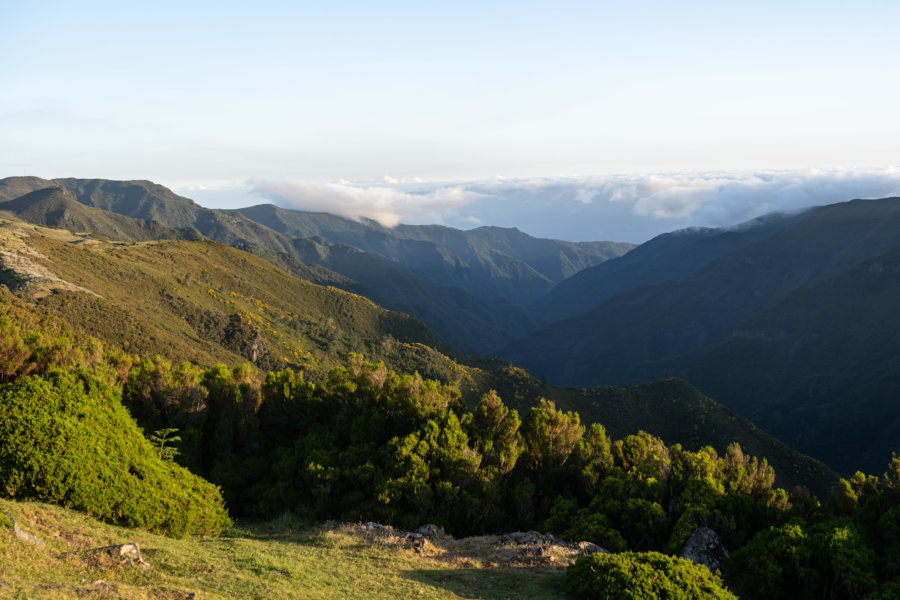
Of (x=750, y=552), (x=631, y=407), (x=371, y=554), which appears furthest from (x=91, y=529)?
(x=631, y=407)

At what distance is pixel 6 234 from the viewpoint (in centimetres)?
10462

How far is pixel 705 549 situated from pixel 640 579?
9.53 m

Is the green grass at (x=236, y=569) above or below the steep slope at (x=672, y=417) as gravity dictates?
above

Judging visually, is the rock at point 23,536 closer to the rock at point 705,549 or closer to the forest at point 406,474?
the forest at point 406,474

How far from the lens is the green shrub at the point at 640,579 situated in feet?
52.5

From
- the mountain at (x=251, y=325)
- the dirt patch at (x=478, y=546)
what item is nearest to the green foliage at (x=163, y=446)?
the dirt patch at (x=478, y=546)

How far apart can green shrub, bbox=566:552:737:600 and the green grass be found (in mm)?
905

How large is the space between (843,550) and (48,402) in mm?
29166

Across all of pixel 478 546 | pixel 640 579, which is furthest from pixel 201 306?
pixel 640 579

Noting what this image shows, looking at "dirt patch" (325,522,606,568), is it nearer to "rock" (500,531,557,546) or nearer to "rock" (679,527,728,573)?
"rock" (500,531,557,546)

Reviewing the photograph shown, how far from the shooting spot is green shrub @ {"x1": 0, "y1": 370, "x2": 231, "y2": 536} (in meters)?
18.2

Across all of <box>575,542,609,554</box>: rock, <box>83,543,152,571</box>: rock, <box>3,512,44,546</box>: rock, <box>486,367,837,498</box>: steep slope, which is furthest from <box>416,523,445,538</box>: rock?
<box>486,367,837,498</box>: steep slope

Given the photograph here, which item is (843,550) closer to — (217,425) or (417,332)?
(217,425)

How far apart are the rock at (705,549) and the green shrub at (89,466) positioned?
19.3m
